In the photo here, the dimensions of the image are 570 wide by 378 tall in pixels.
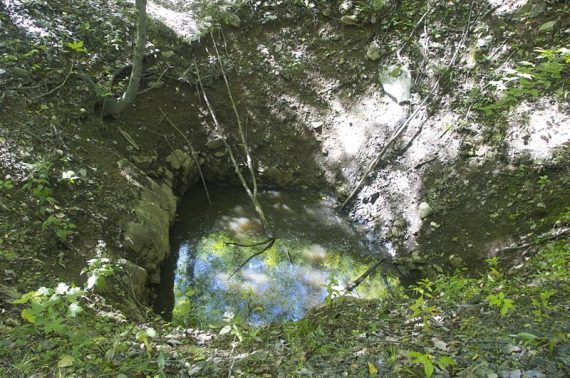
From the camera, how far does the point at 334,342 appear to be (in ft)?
10.2

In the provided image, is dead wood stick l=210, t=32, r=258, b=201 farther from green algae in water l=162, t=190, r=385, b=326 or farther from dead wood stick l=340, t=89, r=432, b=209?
dead wood stick l=340, t=89, r=432, b=209

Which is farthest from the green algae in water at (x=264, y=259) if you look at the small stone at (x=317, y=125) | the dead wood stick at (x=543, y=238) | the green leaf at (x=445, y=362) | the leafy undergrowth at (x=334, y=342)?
the green leaf at (x=445, y=362)

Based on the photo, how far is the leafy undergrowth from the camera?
2.51 m

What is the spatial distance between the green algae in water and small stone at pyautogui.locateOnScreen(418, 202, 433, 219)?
98 centimetres

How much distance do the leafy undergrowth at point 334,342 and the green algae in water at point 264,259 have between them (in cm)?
132

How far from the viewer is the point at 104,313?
370cm

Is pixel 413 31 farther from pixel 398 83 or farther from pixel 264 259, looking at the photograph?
pixel 264 259

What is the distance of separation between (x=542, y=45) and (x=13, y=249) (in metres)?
6.99

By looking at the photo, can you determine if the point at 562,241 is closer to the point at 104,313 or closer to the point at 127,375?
the point at 127,375

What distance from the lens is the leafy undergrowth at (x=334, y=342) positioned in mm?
2508

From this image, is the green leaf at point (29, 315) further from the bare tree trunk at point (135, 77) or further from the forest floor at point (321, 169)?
the bare tree trunk at point (135, 77)

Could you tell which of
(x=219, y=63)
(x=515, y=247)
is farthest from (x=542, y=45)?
(x=219, y=63)

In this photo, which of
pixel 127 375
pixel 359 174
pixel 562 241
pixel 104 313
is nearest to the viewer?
pixel 127 375

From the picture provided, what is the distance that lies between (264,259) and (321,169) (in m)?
2.06
